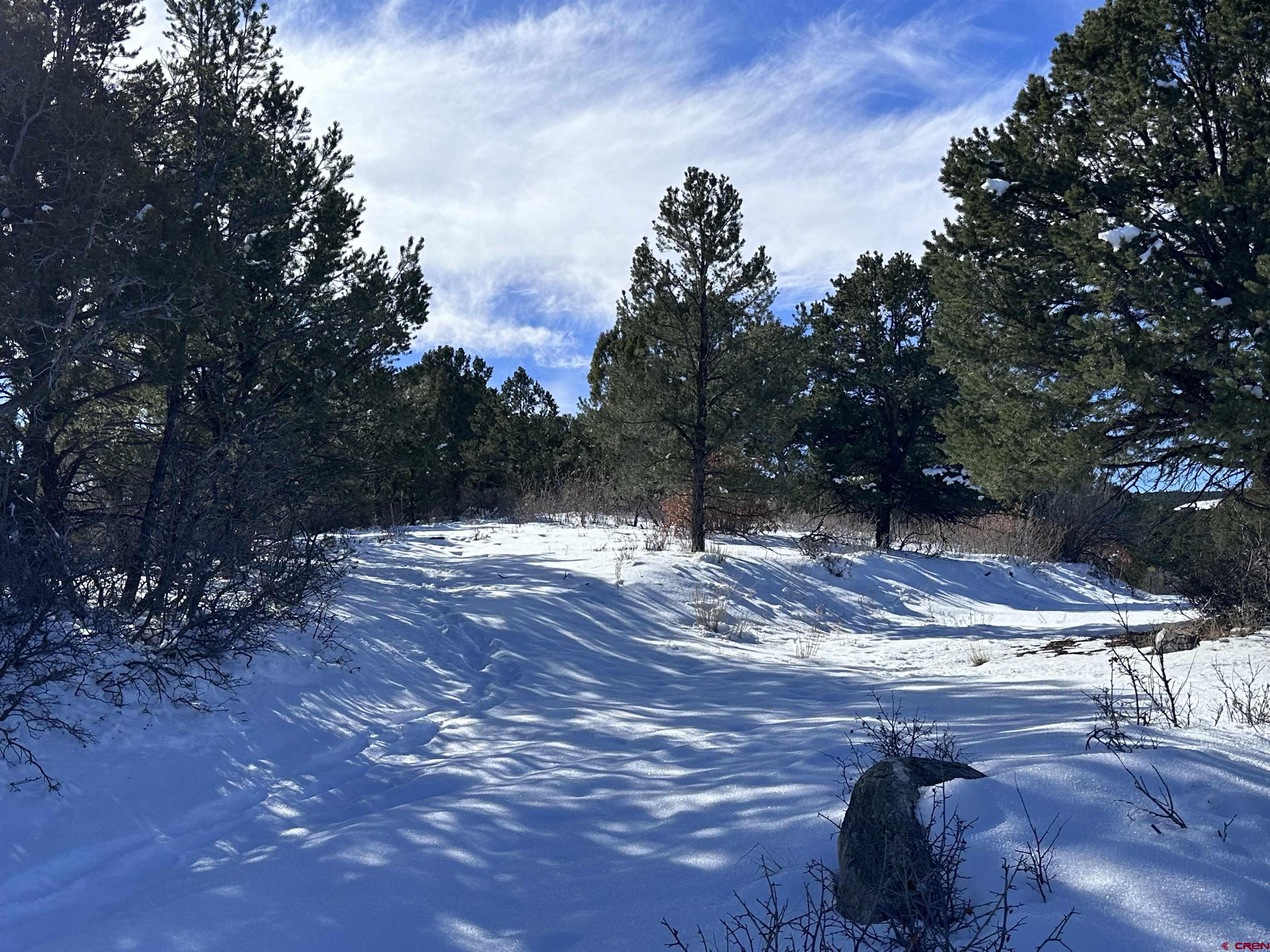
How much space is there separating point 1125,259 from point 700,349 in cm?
797

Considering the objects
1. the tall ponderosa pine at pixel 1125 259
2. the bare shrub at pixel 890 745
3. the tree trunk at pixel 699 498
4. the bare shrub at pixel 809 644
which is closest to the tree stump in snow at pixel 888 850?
the bare shrub at pixel 890 745

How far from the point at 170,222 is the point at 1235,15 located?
11.9m

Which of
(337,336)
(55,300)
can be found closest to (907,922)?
(55,300)

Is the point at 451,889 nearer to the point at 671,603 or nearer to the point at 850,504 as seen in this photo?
the point at 671,603

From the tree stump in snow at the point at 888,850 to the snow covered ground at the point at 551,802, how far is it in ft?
0.84

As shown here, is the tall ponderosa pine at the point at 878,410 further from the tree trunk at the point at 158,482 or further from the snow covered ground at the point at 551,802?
the tree trunk at the point at 158,482

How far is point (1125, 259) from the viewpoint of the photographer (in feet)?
30.1

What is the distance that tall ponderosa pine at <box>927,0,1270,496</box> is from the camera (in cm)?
891

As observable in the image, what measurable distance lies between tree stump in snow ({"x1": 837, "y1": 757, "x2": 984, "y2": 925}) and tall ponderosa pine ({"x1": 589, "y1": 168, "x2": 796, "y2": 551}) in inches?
490

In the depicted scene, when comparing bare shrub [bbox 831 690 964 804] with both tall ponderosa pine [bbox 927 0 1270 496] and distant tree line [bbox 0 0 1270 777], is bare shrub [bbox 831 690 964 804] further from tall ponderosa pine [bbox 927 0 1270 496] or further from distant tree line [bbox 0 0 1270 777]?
tall ponderosa pine [bbox 927 0 1270 496]

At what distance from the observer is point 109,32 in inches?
278

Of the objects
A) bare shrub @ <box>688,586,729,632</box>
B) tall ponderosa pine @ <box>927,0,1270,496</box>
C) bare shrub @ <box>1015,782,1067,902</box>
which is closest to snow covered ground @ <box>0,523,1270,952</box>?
bare shrub @ <box>1015,782,1067,902</box>

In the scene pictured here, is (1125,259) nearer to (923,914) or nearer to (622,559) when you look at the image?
(622,559)

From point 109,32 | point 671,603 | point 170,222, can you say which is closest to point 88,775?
point 170,222
